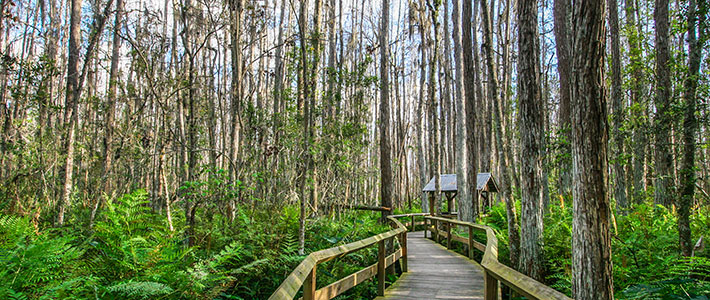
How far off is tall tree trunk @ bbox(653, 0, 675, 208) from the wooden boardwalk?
3.51 m

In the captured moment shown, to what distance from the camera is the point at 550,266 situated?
773cm

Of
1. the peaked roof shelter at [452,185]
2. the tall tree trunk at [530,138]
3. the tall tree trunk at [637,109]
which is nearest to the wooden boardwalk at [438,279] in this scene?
the tall tree trunk at [530,138]

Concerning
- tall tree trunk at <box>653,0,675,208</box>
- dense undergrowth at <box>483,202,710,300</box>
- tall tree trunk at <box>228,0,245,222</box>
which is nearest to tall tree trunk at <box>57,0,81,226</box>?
tall tree trunk at <box>228,0,245,222</box>

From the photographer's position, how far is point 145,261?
16.4ft

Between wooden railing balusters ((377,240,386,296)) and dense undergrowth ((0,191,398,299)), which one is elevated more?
dense undergrowth ((0,191,398,299))

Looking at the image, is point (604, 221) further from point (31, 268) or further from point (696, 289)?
point (31, 268)

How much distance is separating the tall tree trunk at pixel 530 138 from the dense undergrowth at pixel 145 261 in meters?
2.92

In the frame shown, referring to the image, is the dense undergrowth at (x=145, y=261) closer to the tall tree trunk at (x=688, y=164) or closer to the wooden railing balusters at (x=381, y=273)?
the wooden railing balusters at (x=381, y=273)

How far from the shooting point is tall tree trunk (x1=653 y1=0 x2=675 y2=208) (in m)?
7.20

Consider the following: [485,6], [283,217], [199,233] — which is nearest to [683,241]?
[485,6]

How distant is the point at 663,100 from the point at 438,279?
565 cm

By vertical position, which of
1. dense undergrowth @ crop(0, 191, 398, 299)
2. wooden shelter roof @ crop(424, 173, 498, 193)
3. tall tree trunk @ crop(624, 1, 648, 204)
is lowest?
dense undergrowth @ crop(0, 191, 398, 299)

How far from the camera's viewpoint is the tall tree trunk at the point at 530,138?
6.94 meters

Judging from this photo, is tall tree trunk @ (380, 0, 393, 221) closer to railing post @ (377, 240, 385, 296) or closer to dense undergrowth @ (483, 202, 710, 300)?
dense undergrowth @ (483, 202, 710, 300)
